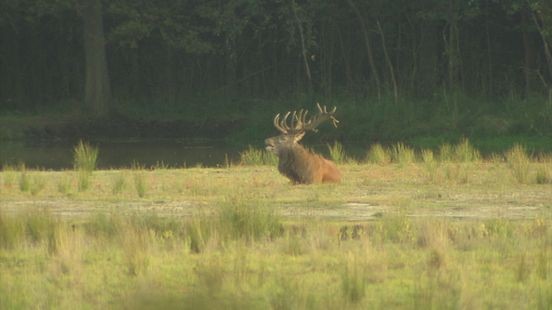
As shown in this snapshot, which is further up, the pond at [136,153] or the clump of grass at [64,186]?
the pond at [136,153]

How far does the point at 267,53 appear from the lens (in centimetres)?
4175

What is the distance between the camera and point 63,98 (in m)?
41.4

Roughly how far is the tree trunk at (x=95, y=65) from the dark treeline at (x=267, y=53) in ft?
0.14

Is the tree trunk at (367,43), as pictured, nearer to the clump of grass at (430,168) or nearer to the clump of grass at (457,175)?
the clump of grass at (430,168)

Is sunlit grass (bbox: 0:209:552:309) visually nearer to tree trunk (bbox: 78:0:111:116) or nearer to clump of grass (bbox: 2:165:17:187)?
clump of grass (bbox: 2:165:17:187)

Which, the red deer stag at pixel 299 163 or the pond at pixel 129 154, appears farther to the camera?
the pond at pixel 129 154

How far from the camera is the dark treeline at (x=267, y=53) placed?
37.4m

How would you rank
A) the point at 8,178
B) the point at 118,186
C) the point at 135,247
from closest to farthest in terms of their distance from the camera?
the point at 135,247
the point at 118,186
the point at 8,178

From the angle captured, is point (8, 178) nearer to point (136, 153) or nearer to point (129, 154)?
point (129, 154)

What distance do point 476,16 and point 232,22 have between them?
283 inches

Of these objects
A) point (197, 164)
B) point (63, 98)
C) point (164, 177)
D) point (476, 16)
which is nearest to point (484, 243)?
point (164, 177)

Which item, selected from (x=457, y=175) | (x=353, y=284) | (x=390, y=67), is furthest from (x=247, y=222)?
(x=390, y=67)

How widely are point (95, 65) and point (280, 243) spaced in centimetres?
2594

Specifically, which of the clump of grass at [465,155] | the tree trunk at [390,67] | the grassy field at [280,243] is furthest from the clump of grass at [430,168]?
the tree trunk at [390,67]
